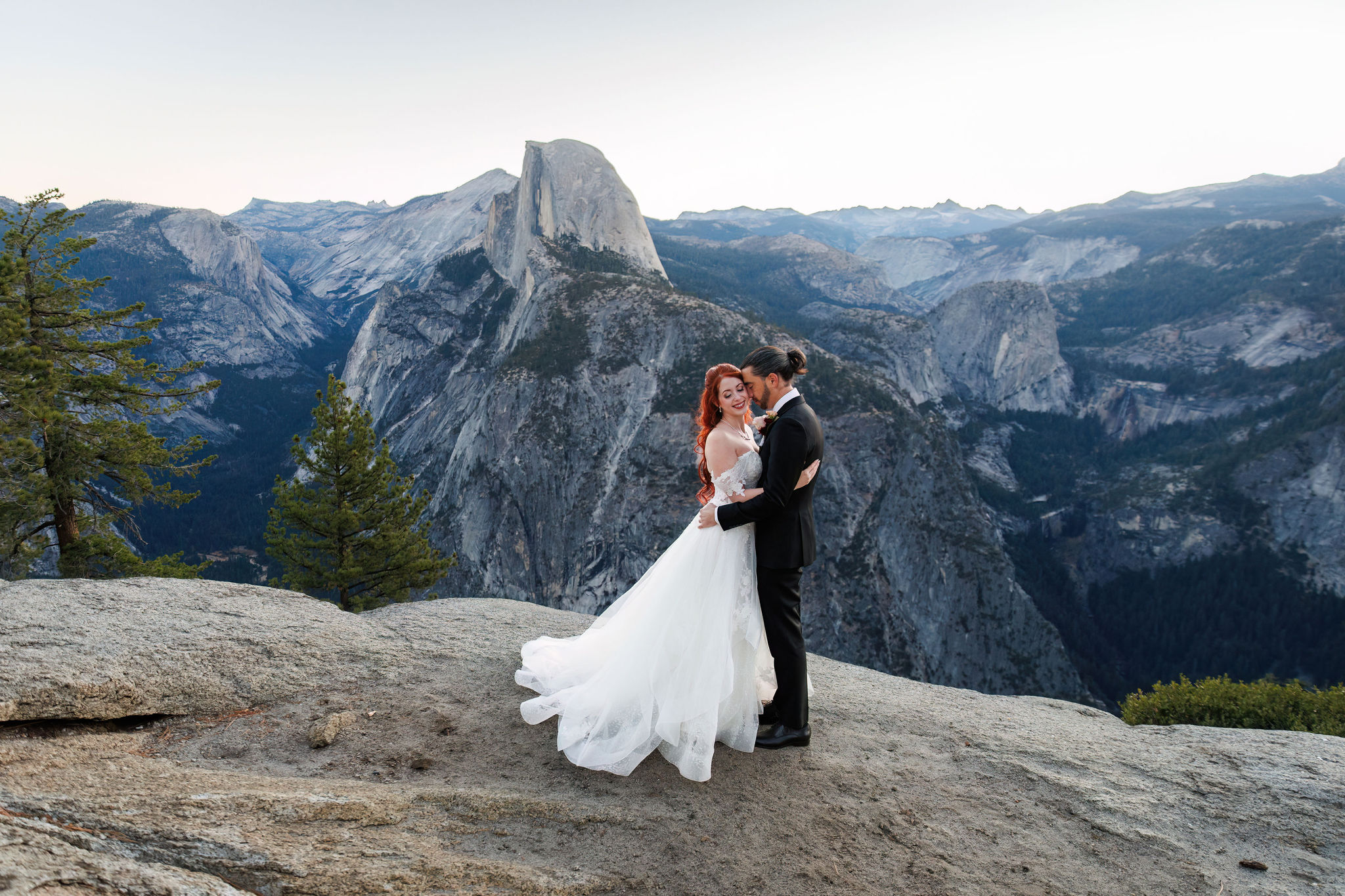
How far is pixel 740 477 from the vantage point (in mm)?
5738

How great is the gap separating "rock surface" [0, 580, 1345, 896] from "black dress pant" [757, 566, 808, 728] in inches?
18.3

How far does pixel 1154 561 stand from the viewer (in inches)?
4144

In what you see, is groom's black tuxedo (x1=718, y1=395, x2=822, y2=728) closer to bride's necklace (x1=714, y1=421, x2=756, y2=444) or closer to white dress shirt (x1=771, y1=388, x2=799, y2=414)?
white dress shirt (x1=771, y1=388, x2=799, y2=414)

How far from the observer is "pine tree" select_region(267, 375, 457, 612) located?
64.8ft

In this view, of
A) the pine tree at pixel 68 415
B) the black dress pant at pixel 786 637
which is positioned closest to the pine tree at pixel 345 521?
the pine tree at pixel 68 415

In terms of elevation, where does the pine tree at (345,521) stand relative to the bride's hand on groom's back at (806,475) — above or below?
below

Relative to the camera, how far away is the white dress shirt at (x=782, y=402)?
5.63m

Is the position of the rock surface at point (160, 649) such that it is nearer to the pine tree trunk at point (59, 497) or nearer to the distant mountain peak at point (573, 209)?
the pine tree trunk at point (59, 497)

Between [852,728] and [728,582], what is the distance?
2.34m

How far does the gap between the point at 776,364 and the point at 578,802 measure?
4.02 meters

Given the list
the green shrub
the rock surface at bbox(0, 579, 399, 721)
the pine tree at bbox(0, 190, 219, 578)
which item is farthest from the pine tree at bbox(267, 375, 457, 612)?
the green shrub

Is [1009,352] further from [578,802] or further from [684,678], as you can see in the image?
[578,802]

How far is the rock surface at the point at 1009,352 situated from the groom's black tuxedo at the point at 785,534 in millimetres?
166950

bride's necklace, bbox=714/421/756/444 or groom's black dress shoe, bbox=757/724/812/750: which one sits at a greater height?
bride's necklace, bbox=714/421/756/444
